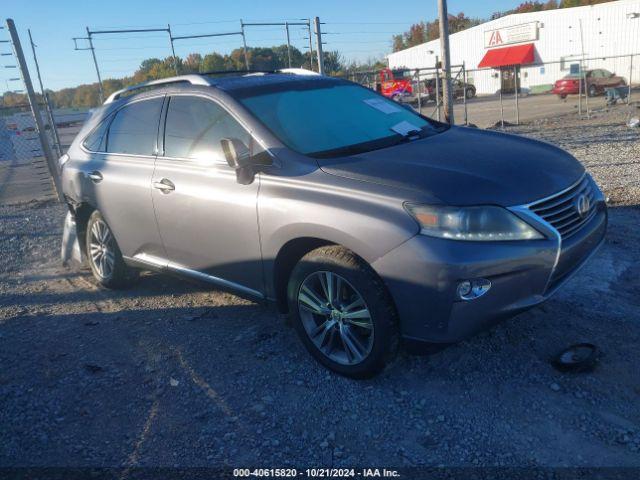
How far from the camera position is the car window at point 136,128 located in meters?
4.40

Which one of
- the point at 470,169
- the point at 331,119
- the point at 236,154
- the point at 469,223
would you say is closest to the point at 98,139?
the point at 236,154

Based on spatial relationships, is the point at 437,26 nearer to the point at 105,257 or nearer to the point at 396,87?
the point at 396,87

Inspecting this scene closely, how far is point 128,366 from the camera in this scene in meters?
3.76

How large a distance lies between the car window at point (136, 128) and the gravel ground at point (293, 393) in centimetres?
144

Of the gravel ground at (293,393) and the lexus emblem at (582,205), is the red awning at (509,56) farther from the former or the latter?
the gravel ground at (293,393)

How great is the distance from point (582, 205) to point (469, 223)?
98 centimetres

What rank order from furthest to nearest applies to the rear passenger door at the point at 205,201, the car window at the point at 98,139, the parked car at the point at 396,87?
1. the parked car at the point at 396,87
2. the car window at the point at 98,139
3. the rear passenger door at the point at 205,201

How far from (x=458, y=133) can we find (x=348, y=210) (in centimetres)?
156

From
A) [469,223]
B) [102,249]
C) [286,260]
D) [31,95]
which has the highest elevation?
[31,95]

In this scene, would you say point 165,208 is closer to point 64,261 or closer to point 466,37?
point 64,261

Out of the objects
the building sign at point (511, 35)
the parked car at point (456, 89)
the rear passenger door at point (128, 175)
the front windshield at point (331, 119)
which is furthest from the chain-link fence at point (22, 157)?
the building sign at point (511, 35)

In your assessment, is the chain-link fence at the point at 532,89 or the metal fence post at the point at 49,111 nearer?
the metal fence post at the point at 49,111

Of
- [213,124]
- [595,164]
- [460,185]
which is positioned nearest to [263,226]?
[213,124]

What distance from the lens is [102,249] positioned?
205 inches
